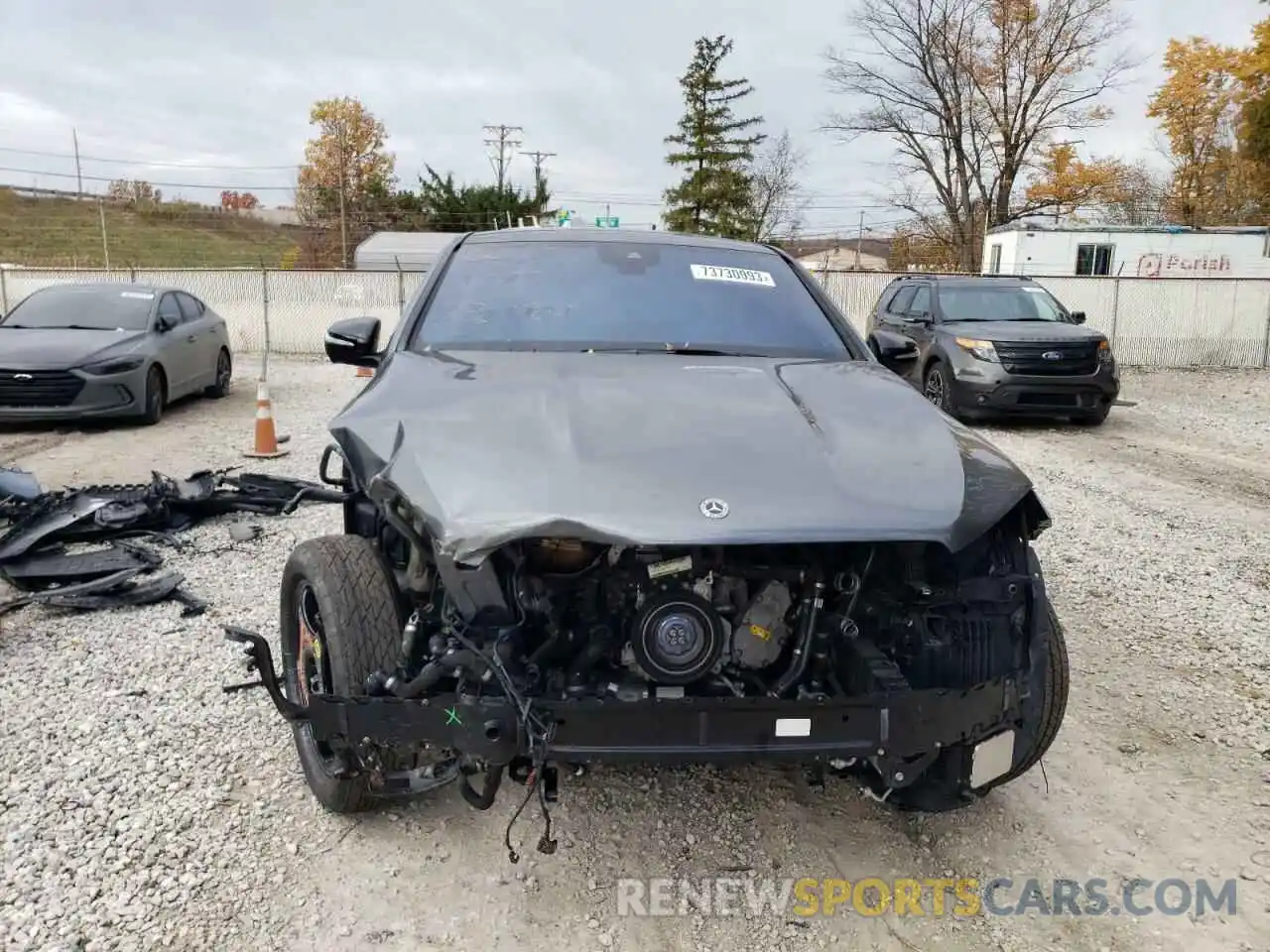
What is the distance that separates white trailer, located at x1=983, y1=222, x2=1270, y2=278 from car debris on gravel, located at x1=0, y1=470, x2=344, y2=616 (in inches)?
933

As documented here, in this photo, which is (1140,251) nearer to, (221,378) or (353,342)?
(221,378)

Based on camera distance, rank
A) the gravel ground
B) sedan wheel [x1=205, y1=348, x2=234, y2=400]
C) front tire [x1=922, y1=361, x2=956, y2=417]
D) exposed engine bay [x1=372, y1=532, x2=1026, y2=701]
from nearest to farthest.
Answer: exposed engine bay [x1=372, y1=532, x2=1026, y2=701] < the gravel ground < front tire [x1=922, y1=361, x2=956, y2=417] < sedan wheel [x1=205, y1=348, x2=234, y2=400]

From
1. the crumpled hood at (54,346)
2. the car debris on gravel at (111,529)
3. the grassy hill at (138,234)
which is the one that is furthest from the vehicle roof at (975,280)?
the grassy hill at (138,234)

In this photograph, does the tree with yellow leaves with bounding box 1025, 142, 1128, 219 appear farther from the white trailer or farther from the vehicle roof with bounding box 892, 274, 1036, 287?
the vehicle roof with bounding box 892, 274, 1036, 287

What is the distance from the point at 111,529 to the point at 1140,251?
26976mm

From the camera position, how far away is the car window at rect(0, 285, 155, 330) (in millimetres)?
10352

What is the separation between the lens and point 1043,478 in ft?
26.8

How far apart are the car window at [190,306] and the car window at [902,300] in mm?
8797

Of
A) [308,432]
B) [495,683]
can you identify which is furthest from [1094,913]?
[308,432]

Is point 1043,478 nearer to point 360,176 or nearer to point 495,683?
point 495,683

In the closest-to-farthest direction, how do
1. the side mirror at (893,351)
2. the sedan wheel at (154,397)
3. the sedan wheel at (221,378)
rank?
the side mirror at (893,351) → the sedan wheel at (154,397) → the sedan wheel at (221,378)

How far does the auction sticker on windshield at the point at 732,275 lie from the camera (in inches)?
156

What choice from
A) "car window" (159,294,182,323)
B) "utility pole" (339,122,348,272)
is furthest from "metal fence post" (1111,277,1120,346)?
"utility pole" (339,122,348,272)

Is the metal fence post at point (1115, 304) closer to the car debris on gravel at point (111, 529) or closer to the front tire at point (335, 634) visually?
the car debris on gravel at point (111, 529)
